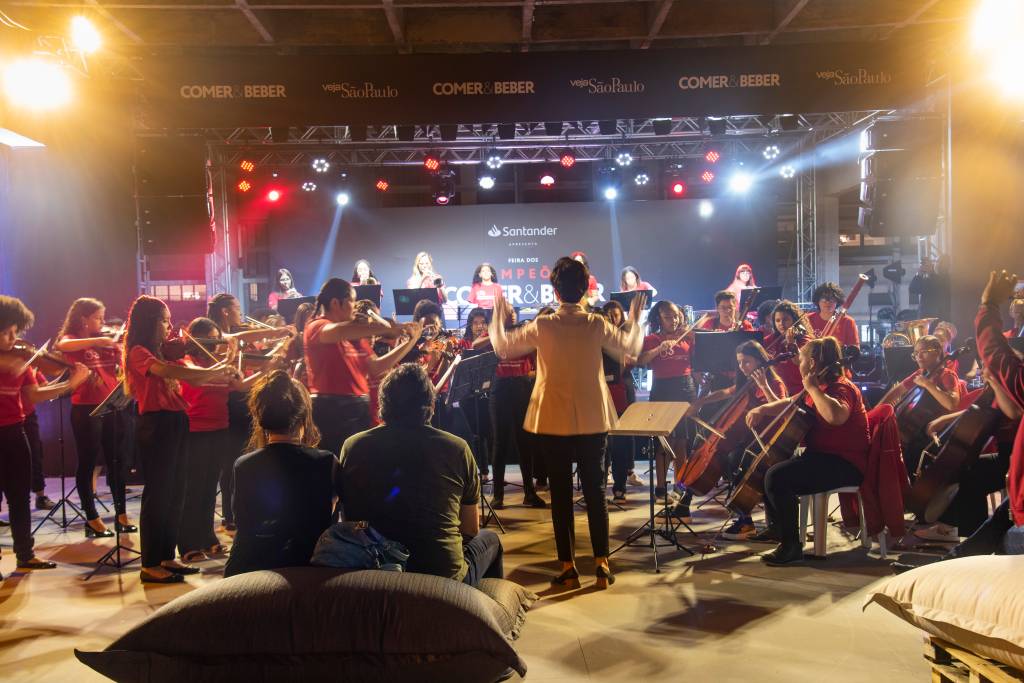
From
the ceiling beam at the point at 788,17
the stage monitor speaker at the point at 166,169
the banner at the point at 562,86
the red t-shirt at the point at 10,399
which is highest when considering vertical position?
the ceiling beam at the point at 788,17

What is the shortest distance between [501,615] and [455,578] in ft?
0.80

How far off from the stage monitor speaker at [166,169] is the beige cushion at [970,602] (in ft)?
26.8

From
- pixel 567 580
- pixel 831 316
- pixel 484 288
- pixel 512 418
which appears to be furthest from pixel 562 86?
pixel 484 288

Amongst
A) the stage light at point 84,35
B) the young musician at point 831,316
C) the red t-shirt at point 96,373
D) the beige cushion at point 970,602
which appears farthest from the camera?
the young musician at point 831,316

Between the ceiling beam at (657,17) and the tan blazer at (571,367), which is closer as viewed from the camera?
the tan blazer at (571,367)

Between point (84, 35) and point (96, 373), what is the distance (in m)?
3.10

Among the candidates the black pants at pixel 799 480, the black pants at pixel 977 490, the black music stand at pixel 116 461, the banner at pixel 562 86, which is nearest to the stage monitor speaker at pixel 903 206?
the banner at pixel 562 86

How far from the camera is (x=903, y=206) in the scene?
29.9 ft

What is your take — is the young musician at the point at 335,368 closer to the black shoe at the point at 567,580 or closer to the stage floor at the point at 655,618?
the stage floor at the point at 655,618

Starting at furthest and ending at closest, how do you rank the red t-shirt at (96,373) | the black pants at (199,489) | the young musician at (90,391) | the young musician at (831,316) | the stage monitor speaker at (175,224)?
the stage monitor speaker at (175,224) < the young musician at (831,316) < the red t-shirt at (96,373) < the young musician at (90,391) < the black pants at (199,489)

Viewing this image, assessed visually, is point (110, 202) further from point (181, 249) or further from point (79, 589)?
point (79, 589)

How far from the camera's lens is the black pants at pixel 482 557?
364 cm

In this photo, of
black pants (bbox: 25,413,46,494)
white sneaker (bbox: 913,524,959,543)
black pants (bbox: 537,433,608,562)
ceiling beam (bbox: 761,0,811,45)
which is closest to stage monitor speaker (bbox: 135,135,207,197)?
black pants (bbox: 25,413,46,494)

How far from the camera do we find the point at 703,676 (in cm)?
348
